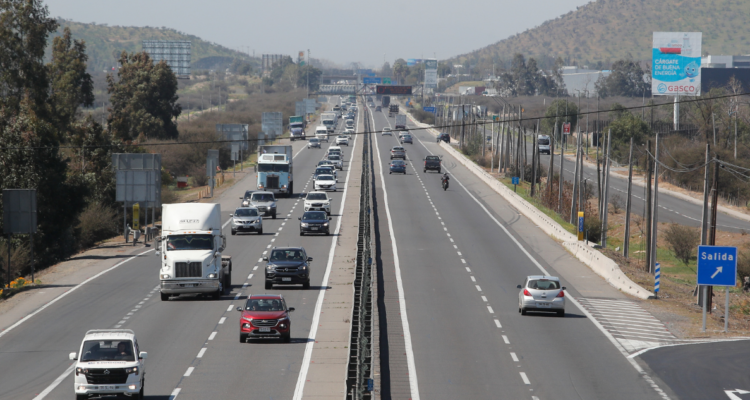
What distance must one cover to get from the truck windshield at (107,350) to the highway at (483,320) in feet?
19.2

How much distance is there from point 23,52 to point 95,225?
17.2 meters

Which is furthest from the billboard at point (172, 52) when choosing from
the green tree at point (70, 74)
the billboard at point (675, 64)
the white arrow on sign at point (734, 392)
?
the white arrow on sign at point (734, 392)

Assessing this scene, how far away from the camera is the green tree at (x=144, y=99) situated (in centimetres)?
10950

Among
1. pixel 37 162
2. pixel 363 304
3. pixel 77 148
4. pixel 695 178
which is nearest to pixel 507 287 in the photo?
pixel 363 304

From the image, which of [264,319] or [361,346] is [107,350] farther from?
[264,319]

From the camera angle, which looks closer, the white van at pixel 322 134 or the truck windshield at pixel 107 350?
the truck windshield at pixel 107 350

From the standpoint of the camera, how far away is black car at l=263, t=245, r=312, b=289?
33.5 meters

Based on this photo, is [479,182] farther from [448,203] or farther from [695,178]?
[695,178]

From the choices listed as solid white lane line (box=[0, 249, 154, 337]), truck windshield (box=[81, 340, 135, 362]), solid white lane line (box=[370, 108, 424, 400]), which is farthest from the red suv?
solid white lane line (box=[0, 249, 154, 337])

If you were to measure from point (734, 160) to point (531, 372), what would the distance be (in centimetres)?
8144

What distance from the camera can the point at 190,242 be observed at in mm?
31672

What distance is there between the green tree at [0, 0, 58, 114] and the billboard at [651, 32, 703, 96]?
263 feet

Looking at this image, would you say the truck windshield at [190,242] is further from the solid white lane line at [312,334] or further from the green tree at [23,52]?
the green tree at [23,52]

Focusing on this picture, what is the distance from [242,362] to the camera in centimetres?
2222
